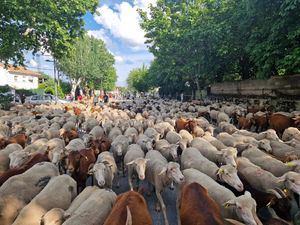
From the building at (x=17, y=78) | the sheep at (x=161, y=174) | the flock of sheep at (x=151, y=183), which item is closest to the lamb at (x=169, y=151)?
the flock of sheep at (x=151, y=183)

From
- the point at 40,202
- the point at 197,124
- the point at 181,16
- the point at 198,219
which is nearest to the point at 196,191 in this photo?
the point at 198,219

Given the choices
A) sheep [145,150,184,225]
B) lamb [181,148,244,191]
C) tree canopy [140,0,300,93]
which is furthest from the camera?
tree canopy [140,0,300,93]

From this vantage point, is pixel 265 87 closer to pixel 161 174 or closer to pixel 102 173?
pixel 161 174

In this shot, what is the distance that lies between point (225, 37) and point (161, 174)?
21.6 metres

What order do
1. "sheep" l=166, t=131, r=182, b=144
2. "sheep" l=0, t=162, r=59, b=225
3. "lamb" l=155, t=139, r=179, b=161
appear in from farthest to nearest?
1. "sheep" l=166, t=131, r=182, b=144
2. "lamb" l=155, t=139, r=179, b=161
3. "sheep" l=0, t=162, r=59, b=225

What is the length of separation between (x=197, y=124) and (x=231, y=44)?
47.1 feet

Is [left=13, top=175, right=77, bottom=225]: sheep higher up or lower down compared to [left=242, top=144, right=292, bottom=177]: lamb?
lower down

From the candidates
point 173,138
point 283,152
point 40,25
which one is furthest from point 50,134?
point 40,25

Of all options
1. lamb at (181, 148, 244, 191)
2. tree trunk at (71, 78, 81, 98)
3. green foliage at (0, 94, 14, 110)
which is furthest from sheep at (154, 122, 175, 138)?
tree trunk at (71, 78, 81, 98)

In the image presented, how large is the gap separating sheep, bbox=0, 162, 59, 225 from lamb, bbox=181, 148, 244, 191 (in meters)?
3.12

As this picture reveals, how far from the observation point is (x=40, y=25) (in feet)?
66.3

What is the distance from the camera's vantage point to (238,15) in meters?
22.3

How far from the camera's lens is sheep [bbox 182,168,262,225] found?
446cm

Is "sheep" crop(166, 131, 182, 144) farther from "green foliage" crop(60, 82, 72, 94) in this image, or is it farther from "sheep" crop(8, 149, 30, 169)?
"green foliage" crop(60, 82, 72, 94)
